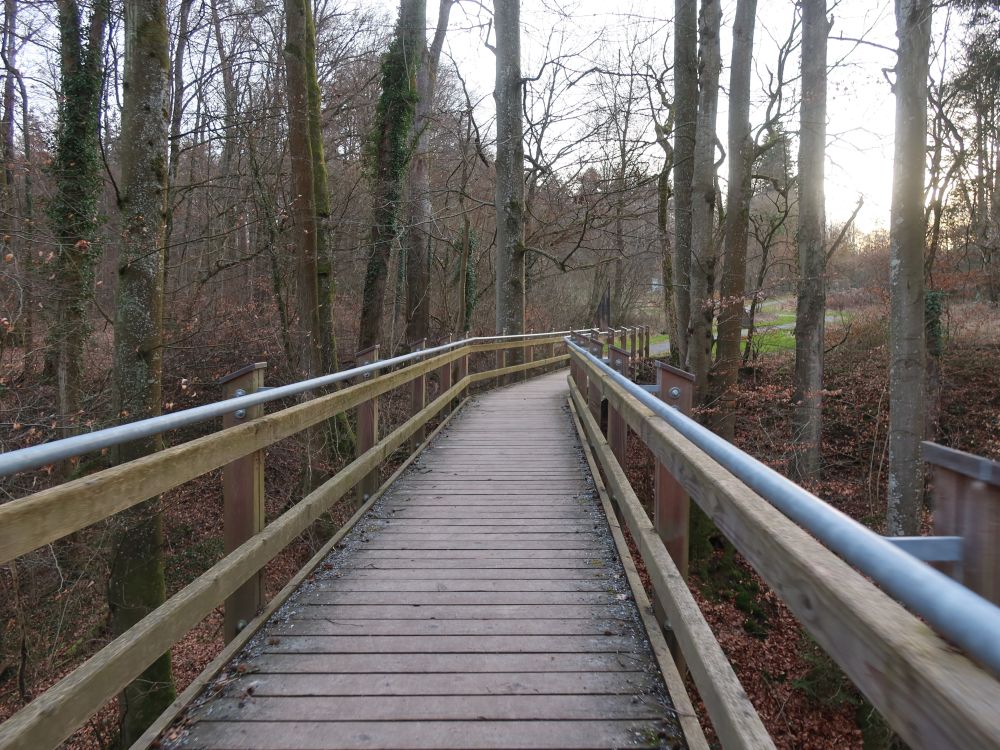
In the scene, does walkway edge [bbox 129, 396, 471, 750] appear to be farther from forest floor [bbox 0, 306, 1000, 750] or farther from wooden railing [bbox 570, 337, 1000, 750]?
forest floor [bbox 0, 306, 1000, 750]

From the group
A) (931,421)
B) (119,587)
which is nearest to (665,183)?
(931,421)

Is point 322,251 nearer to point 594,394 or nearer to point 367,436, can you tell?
point 594,394

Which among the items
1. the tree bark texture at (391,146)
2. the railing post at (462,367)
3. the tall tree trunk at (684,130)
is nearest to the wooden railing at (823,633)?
the railing post at (462,367)

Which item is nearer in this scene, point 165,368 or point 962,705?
point 962,705

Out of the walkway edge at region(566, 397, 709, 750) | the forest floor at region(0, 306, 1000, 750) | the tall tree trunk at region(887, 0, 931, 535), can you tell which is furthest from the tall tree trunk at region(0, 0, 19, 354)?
the tall tree trunk at region(887, 0, 931, 535)

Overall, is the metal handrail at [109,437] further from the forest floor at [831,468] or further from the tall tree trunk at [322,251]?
the forest floor at [831,468]

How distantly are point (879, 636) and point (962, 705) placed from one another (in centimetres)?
20

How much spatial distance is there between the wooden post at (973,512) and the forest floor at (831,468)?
21.9 ft

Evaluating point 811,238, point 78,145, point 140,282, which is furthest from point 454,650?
point 78,145

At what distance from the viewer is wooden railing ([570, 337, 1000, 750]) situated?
3.11 feet

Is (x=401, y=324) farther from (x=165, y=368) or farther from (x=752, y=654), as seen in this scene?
(x=752, y=654)

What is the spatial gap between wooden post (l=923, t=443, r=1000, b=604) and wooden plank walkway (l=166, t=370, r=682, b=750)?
1.35 meters

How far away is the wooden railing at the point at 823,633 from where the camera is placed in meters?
0.95

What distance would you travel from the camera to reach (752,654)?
8492 millimetres
